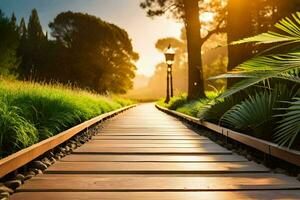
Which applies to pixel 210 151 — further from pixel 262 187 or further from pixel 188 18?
pixel 188 18

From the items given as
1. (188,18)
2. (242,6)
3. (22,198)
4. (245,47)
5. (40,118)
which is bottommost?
(22,198)

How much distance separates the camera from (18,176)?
4043mm

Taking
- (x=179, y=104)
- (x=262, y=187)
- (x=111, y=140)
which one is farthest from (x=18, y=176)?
(x=179, y=104)

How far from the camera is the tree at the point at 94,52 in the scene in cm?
4581

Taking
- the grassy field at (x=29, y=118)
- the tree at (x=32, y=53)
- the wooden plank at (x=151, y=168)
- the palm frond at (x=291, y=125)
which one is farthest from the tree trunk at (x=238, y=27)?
the tree at (x=32, y=53)

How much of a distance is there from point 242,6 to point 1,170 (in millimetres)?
8975

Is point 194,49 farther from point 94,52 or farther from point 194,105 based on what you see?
point 94,52

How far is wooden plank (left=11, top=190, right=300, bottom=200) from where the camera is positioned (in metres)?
3.27

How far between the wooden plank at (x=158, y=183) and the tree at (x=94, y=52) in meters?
41.6

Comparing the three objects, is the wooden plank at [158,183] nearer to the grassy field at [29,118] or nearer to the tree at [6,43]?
the grassy field at [29,118]

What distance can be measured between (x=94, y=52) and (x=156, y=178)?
44.6 m

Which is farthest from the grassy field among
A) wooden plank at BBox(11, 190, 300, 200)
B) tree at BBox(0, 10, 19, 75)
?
tree at BBox(0, 10, 19, 75)

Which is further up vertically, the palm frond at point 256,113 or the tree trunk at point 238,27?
the tree trunk at point 238,27

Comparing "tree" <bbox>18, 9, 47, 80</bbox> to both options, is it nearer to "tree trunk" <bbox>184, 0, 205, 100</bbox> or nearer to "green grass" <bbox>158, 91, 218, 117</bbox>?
"tree trunk" <bbox>184, 0, 205, 100</bbox>
